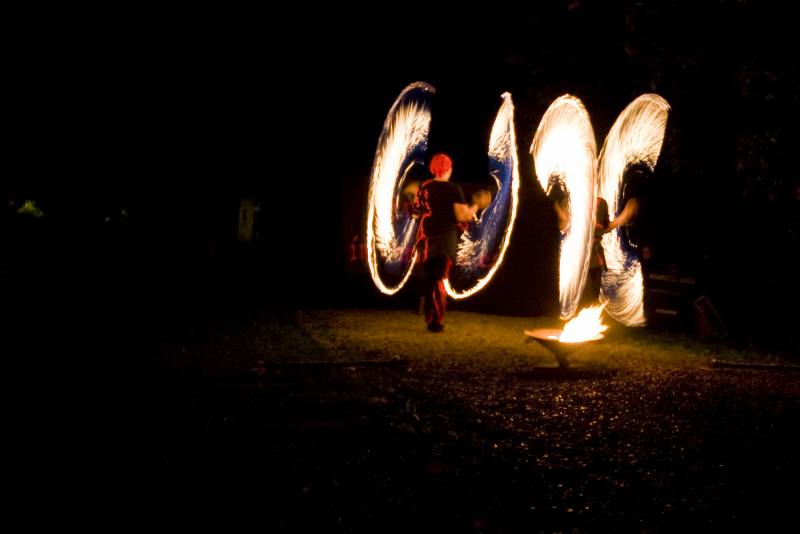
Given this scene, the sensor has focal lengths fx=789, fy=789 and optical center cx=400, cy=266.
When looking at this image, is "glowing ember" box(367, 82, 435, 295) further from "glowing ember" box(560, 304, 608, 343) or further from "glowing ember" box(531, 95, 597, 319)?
"glowing ember" box(560, 304, 608, 343)

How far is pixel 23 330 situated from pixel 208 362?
9.31 feet

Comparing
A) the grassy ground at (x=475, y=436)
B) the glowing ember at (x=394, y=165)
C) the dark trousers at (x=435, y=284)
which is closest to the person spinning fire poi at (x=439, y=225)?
the dark trousers at (x=435, y=284)

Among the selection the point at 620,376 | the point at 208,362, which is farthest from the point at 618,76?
the point at 208,362

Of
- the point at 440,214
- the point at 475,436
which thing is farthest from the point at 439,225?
the point at 475,436

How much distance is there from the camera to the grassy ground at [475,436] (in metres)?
4.17

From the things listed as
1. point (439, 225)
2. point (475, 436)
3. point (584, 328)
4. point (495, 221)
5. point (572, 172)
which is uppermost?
point (572, 172)

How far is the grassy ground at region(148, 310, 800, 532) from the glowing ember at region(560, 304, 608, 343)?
0.33m

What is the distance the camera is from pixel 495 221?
10.2m

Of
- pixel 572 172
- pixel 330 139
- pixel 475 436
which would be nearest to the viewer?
pixel 475 436

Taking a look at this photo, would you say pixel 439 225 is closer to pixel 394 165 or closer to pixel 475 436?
pixel 394 165

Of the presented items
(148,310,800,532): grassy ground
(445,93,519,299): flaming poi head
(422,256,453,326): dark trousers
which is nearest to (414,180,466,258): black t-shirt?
(422,256,453,326): dark trousers

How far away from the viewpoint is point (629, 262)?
10.4 meters

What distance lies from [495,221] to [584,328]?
255cm

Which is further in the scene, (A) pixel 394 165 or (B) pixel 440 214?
(A) pixel 394 165
